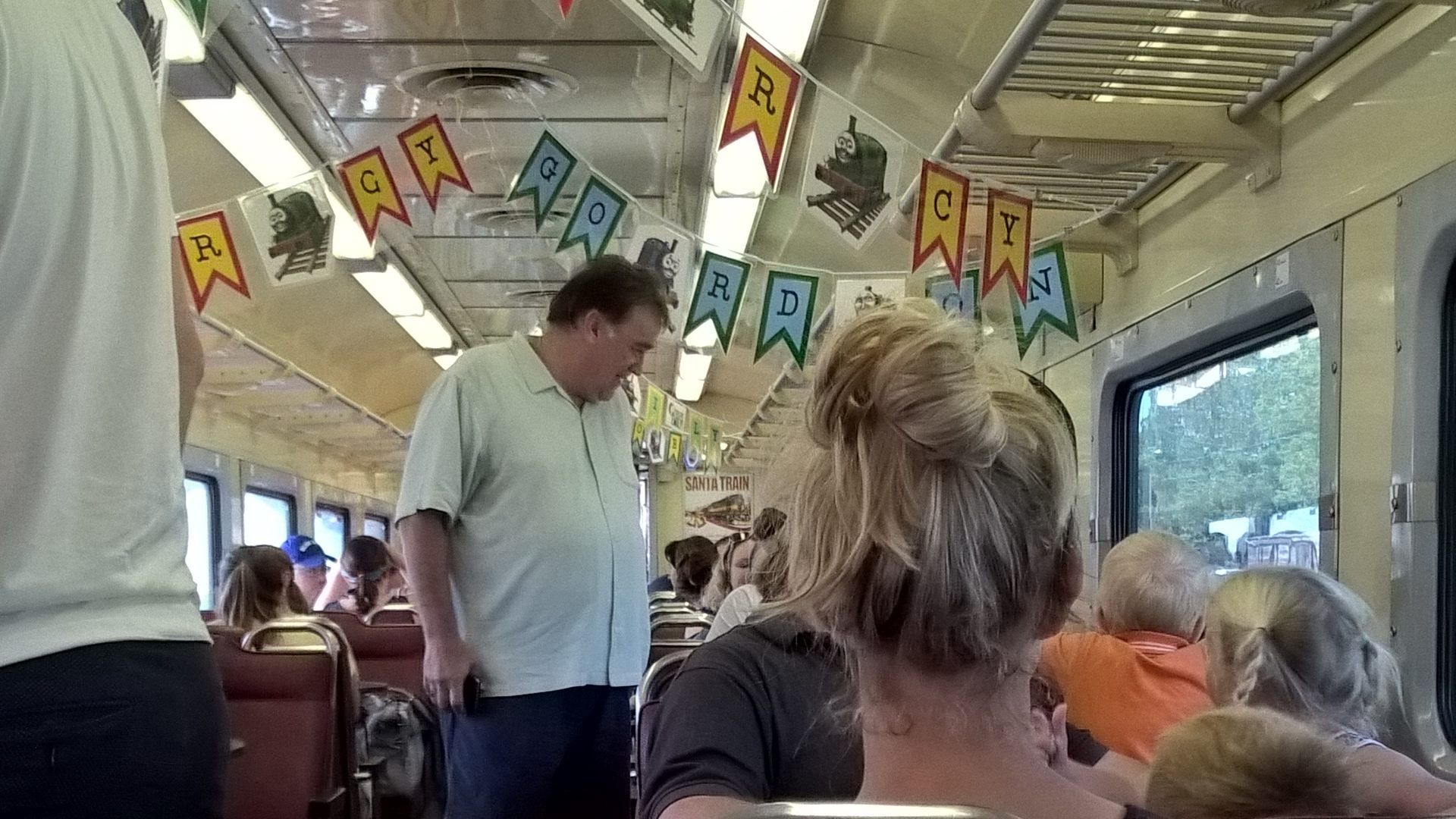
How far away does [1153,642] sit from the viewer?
2973mm

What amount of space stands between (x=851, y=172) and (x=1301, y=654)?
217cm

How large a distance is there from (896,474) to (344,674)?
2.83 metres

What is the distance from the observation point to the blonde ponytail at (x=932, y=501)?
3.85 ft

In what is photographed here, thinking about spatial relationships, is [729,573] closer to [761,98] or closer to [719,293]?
[719,293]

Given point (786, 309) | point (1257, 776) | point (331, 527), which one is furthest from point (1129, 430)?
point (331, 527)

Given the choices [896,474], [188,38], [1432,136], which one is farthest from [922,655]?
[188,38]

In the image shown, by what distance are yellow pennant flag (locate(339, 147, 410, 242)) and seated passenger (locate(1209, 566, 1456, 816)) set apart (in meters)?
3.45

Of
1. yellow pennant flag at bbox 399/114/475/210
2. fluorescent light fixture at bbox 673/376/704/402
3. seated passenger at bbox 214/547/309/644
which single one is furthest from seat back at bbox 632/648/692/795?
fluorescent light fixture at bbox 673/376/704/402

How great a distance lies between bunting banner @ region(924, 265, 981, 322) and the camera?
4598 mm

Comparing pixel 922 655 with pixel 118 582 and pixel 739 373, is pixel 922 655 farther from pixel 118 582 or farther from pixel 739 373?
pixel 739 373

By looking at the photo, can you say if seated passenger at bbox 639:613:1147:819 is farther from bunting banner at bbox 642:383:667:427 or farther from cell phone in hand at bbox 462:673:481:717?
bunting banner at bbox 642:383:667:427

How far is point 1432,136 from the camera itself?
9.21 ft

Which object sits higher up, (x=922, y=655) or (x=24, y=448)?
(x=24, y=448)

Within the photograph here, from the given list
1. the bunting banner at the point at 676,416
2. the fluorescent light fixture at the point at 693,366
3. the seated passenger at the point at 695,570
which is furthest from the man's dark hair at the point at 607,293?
the bunting banner at the point at 676,416
